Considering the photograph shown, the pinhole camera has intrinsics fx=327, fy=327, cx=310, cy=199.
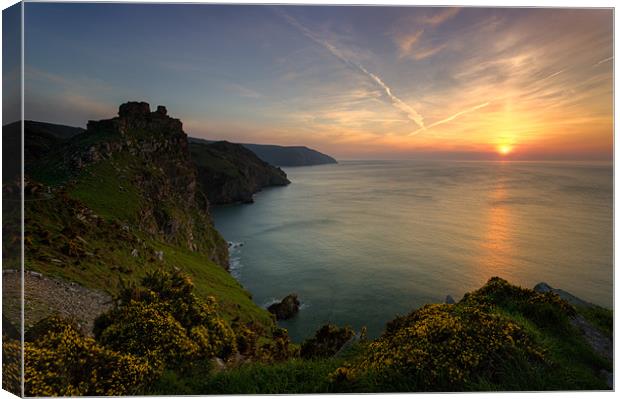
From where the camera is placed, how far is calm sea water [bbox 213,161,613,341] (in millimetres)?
14805

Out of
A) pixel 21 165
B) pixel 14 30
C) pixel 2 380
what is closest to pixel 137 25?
pixel 14 30

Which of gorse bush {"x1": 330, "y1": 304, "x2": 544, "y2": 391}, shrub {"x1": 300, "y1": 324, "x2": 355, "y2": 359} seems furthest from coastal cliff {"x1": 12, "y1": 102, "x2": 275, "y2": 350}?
gorse bush {"x1": 330, "y1": 304, "x2": 544, "y2": 391}

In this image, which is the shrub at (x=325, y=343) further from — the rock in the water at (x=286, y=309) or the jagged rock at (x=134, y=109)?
the jagged rock at (x=134, y=109)

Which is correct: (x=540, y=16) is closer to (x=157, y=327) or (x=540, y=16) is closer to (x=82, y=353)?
(x=157, y=327)

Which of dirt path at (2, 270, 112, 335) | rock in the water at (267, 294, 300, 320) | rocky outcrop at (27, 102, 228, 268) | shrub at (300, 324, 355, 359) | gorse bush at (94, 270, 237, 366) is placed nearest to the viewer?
gorse bush at (94, 270, 237, 366)

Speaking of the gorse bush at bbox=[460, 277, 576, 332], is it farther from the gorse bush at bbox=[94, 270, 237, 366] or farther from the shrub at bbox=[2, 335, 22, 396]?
the shrub at bbox=[2, 335, 22, 396]

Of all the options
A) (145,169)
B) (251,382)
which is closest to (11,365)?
(251,382)

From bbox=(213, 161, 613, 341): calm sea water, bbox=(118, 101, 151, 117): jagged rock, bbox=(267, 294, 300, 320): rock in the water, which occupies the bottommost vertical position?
bbox=(267, 294, 300, 320): rock in the water

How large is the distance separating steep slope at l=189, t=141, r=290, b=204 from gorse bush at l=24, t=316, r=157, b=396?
87.2m

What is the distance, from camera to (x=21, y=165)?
598 centimetres

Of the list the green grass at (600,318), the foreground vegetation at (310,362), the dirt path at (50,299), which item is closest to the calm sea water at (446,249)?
the green grass at (600,318)

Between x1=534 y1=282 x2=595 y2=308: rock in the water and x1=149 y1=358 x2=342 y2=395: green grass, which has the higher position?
x1=534 y1=282 x2=595 y2=308: rock in the water

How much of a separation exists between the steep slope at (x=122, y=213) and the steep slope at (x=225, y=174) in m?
45.2

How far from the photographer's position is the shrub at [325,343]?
7515 millimetres
